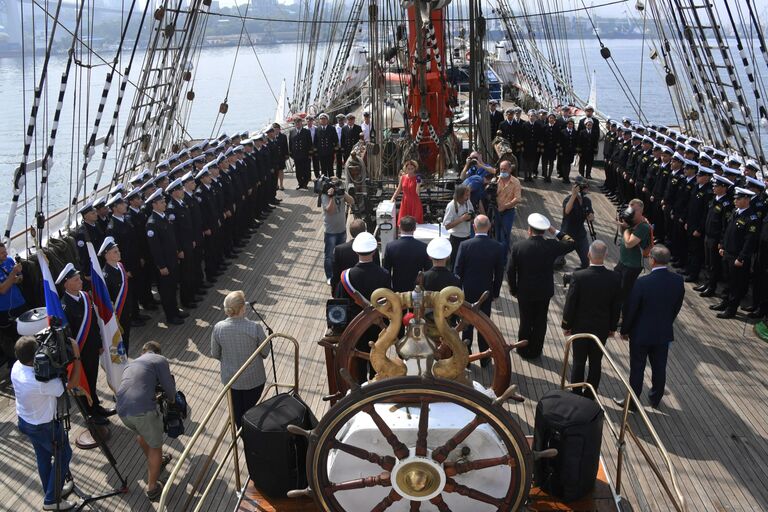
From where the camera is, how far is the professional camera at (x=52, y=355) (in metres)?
4.11

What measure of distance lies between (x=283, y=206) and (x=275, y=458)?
27.3ft

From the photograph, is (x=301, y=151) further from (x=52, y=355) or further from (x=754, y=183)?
(x=52, y=355)

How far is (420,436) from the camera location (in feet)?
10.1

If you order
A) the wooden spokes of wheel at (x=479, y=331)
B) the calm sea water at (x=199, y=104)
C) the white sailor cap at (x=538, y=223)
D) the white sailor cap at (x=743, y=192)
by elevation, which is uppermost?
the white sailor cap at (x=743, y=192)

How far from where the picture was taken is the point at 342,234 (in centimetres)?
812

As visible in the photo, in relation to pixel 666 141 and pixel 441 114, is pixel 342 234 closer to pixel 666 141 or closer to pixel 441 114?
pixel 441 114

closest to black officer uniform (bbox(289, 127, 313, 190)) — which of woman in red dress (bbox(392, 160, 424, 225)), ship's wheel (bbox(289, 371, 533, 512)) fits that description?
woman in red dress (bbox(392, 160, 424, 225))

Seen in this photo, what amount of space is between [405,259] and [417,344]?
263 cm

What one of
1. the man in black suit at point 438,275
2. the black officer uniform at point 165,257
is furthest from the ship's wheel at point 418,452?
the black officer uniform at point 165,257

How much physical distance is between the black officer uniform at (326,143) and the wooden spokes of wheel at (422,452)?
10.1 m

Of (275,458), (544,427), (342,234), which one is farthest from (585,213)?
(275,458)

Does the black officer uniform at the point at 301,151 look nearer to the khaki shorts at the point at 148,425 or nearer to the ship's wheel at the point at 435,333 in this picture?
the khaki shorts at the point at 148,425

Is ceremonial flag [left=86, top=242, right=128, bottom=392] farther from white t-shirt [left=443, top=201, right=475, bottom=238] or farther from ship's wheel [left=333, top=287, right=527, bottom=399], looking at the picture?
white t-shirt [left=443, top=201, right=475, bottom=238]

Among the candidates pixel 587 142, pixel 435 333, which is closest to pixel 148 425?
pixel 435 333
